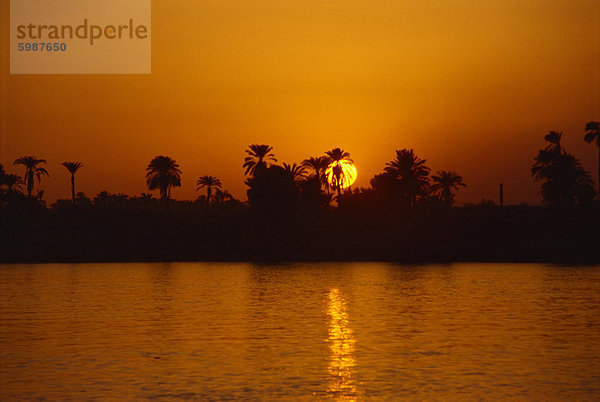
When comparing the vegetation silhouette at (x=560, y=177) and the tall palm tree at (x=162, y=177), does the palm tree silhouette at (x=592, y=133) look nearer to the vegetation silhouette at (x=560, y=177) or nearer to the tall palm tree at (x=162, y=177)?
the vegetation silhouette at (x=560, y=177)

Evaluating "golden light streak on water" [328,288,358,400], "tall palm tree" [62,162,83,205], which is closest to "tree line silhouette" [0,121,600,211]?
"tall palm tree" [62,162,83,205]

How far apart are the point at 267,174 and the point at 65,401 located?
11209 cm

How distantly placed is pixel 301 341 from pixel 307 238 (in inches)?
3475

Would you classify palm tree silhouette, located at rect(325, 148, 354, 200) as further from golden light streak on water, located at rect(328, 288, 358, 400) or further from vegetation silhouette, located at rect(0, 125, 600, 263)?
golden light streak on water, located at rect(328, 288, 358, 400)

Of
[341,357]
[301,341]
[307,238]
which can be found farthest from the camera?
[307,238]

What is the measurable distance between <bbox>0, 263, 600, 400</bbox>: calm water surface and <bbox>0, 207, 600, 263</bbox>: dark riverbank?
52.1 metres

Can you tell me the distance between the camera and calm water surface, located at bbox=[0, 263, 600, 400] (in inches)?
936

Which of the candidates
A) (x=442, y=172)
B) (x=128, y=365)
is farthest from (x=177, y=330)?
(x=442, y=172)

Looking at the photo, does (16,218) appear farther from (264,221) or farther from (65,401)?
(65,401)

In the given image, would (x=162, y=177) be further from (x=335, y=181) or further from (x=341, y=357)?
(x=341, y=357)

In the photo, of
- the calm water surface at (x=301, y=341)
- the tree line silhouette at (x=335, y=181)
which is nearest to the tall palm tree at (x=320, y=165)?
the tree line silhouette at (x=335, y=181)

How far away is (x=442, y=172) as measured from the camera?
592ft

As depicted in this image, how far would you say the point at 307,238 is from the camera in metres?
122

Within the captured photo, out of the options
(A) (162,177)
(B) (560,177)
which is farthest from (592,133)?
(A) (162,177)
